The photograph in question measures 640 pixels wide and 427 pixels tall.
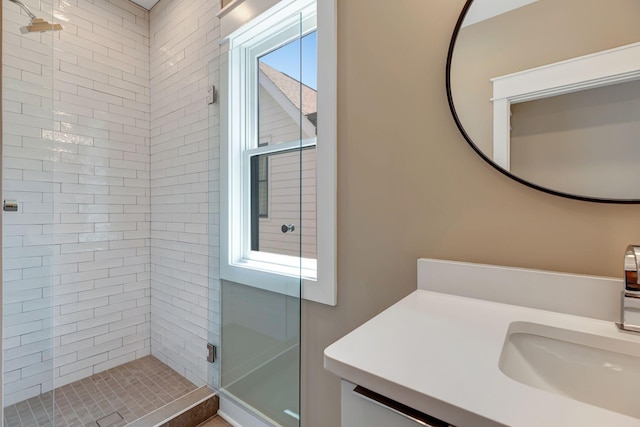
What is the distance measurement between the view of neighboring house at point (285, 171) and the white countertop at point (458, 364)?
0.76 metres

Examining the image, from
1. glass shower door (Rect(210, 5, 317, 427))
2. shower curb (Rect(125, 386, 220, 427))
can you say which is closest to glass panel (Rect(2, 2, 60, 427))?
shower curb (Rect(125, 386, 220, 427))

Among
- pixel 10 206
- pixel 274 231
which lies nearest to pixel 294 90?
pixel 274 231

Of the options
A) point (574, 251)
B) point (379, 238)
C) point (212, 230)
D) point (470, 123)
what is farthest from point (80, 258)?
point (574, 251)

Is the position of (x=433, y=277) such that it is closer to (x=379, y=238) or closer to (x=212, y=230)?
(x=379, y=238)

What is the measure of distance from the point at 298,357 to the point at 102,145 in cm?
212

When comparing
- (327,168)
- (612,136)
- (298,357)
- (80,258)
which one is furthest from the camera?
(80,258)

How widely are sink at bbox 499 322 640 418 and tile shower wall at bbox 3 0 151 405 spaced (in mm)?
2185

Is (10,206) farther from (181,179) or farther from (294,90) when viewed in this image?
(294,90)

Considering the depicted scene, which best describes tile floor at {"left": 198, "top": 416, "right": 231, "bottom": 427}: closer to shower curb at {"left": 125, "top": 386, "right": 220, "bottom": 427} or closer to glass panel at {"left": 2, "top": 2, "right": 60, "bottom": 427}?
shower curb at {"left": 125, "top": 386, "right": 220, "bottom": 427}

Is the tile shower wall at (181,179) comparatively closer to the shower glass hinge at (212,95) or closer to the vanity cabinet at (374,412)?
the shower glass hinge at (212,95)

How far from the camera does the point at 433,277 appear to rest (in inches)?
36.0

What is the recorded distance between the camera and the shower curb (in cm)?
Result: 155

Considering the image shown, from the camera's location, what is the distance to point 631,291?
61cm

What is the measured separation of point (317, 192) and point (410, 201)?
0.41 meters
